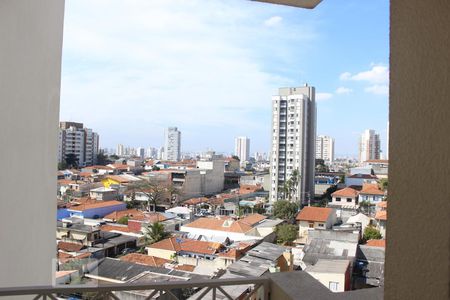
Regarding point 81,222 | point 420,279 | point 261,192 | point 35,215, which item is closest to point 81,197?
point 81,222

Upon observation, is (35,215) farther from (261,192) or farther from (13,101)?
(261,192)

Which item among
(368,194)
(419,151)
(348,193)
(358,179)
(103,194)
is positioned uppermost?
(419,151)

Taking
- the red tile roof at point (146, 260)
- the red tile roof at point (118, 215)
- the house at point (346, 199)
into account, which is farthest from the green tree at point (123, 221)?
the house at point (346, 199)

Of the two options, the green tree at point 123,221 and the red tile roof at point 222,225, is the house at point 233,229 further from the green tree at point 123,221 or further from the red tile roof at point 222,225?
the green tree at point 123,221

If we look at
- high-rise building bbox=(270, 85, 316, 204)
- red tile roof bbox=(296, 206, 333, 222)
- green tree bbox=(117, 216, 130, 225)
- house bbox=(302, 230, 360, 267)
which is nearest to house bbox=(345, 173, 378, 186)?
→ high-rise building bbox=(270, 85, 316, 204)

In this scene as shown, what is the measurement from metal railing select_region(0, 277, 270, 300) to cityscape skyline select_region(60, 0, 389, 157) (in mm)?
539

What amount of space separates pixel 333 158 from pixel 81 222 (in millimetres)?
28363

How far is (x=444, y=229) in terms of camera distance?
0.30m

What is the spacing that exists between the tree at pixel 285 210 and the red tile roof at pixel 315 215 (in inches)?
40.5

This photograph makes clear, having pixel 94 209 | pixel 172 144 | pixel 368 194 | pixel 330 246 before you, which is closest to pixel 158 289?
pixel 330 246

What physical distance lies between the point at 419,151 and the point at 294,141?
57.0ft

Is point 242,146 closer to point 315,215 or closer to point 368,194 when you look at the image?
point 368,194

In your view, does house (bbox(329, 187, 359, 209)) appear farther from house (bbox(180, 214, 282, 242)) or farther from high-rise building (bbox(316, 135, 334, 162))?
high-rise building (bbox(316, 135, 334, 162))

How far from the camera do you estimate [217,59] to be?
31.7ft
